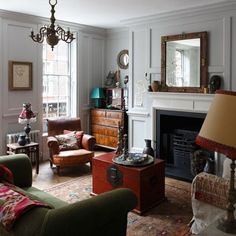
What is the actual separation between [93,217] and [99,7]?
12.5ft

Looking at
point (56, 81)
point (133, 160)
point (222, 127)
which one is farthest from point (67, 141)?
point (222, 127)

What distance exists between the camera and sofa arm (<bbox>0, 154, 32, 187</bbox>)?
10.0ft

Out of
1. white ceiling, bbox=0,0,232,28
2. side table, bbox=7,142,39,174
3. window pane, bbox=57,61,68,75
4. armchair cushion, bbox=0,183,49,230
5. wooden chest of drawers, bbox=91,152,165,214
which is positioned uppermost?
white ceiling, bbox=0,0,232,28

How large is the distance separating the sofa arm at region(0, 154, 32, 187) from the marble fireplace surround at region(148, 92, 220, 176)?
270cm

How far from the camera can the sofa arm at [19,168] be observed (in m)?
3.06

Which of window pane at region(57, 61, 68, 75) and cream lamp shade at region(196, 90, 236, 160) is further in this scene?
window pane at region(57, 61, 68, 75)

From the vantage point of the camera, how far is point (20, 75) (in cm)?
534

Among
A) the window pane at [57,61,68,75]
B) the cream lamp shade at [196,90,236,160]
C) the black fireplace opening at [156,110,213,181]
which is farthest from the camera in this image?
the window pane at [57,61,68,75]

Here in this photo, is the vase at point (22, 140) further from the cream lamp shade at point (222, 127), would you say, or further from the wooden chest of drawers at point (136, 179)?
the cream lamp shade at point (222, 127)

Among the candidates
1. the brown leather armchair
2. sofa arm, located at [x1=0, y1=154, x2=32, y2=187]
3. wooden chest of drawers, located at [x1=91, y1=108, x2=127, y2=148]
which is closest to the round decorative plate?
sofa arm, located at [x1=0, y1=154, x2=32, y2=187]

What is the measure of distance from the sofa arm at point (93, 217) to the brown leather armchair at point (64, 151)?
2741mm

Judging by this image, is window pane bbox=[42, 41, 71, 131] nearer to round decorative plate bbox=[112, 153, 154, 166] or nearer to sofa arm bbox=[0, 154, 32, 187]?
round decorative plate bbox=[112, 153, 154, 166]

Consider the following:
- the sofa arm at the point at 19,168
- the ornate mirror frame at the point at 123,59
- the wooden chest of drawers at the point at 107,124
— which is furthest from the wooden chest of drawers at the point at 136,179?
the ornate mirror frame at the point at 123,59

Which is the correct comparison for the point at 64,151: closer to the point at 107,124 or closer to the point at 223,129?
the point at 107,124
